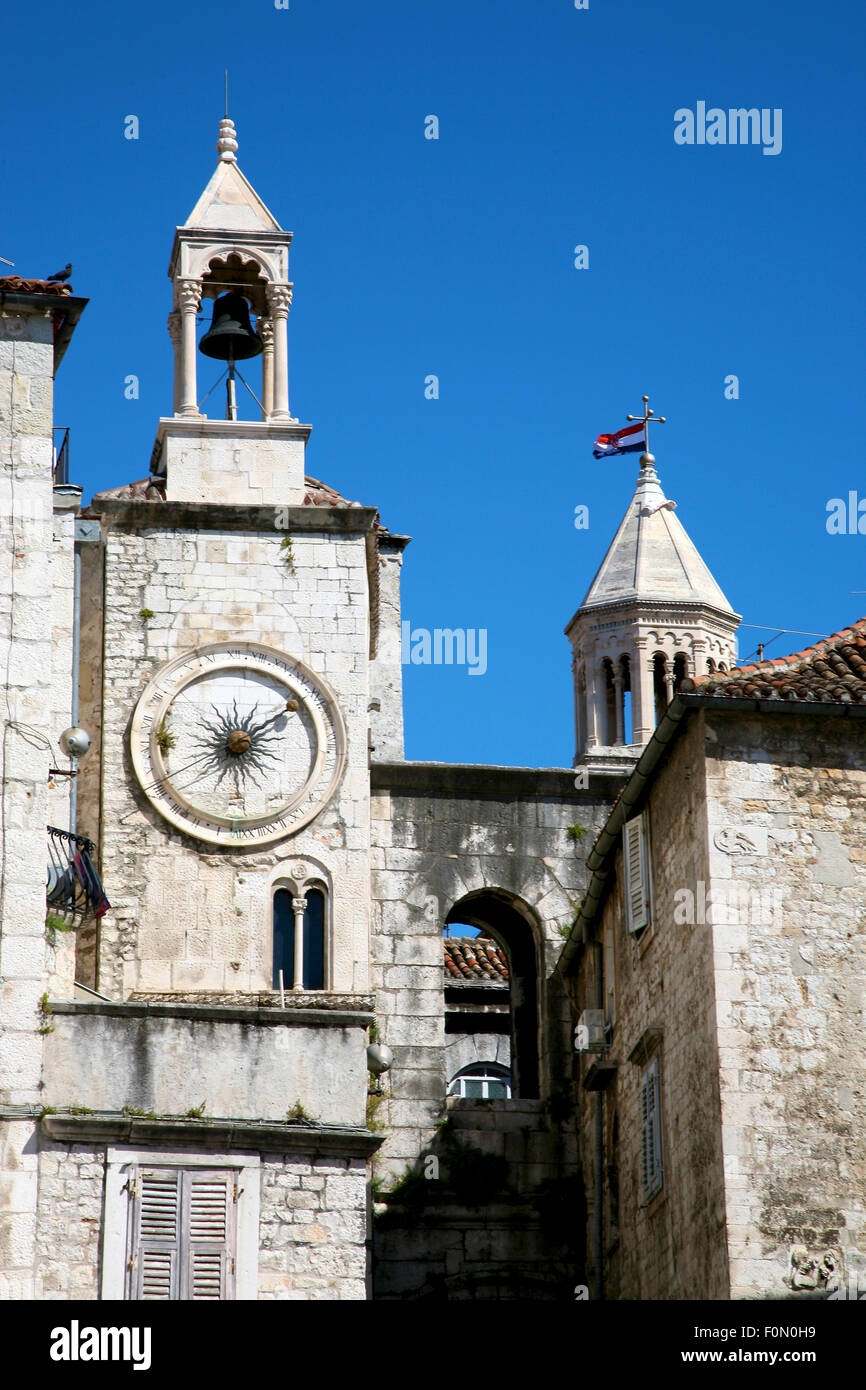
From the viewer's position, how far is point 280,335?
34.2m

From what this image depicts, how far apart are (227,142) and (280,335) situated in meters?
3.41

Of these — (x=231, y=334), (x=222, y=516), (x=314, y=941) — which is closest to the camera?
(x=314, y=941)

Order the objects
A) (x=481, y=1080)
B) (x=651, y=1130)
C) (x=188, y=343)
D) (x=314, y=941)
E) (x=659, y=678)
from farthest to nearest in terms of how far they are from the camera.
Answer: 1. (x=659, y=678)
2. (x=481, y=1080)
3. (x=188, y=343)
4. (x=314, y=941)
5. (x=651, y=1130)

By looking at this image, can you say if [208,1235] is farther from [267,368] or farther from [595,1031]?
[267,368]

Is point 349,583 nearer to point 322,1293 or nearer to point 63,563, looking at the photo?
point 63,563

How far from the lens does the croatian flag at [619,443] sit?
5503 cm

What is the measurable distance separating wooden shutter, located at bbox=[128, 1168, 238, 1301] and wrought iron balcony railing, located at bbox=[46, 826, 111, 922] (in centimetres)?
347

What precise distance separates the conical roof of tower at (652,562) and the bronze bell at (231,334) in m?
28.4

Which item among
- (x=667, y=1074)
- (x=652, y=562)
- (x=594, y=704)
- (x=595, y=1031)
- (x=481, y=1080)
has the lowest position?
(x=667, y=1074)

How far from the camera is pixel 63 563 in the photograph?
30703mm

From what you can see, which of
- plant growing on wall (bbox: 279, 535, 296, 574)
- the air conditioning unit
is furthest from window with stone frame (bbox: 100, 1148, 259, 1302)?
plant growing on wall (bbox: 279, 535, 296, 574)

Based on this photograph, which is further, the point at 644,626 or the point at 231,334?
the point at 644,626

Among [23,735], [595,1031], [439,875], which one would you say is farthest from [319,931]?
[23,735]
